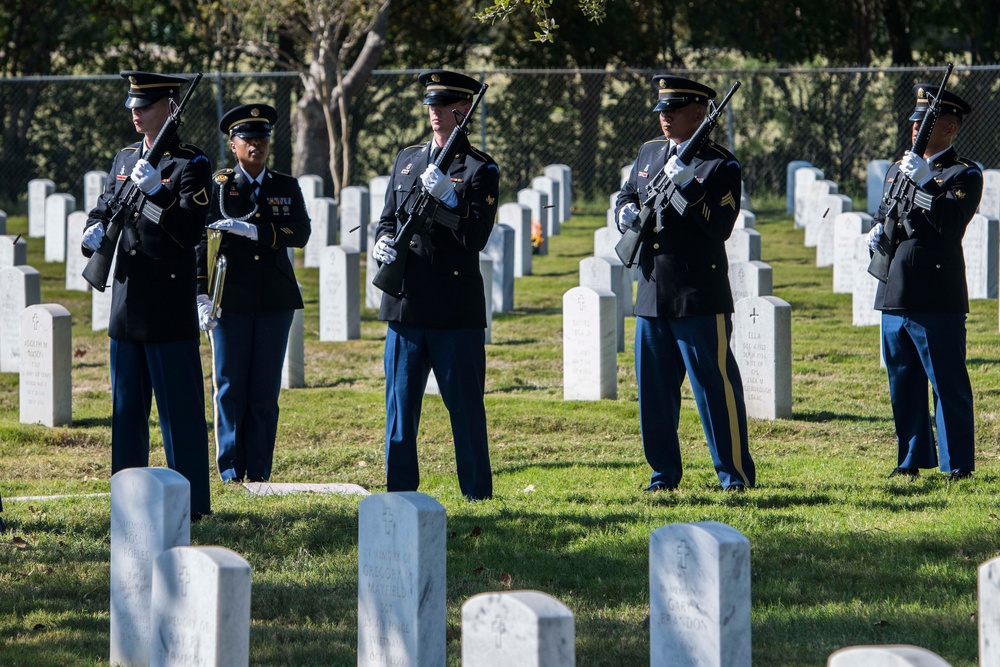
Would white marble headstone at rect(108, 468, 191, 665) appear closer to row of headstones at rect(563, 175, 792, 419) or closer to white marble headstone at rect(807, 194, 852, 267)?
row of headstones at rect(563, 175, 792, 419)

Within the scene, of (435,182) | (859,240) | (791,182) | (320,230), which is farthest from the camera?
(791,182)

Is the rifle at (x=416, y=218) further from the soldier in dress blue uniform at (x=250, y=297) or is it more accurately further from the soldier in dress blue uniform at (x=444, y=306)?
the soldier in dress blue uniform at (x=250, y=297)

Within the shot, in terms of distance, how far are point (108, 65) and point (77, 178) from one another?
3594mm

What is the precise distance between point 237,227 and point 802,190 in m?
14.8

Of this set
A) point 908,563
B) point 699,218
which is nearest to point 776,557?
point 908,563

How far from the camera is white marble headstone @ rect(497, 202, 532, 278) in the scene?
17.5 m

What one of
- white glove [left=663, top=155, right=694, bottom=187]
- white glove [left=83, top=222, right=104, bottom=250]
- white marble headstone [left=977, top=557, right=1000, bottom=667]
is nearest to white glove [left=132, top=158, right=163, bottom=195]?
white glove [left=83, top=222, right=104, bottom=250]

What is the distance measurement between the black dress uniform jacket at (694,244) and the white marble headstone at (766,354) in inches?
90.3

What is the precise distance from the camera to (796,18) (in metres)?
29.5

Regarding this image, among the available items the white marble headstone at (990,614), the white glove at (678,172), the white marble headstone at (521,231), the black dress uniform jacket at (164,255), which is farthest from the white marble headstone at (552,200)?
the white marble headstone at (990,614)

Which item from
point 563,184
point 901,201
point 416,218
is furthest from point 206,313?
point 563,184

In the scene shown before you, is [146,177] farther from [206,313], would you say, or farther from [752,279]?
[752,279]

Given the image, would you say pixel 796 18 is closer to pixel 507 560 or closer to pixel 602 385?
pixel 602 385

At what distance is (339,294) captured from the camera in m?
13.2
